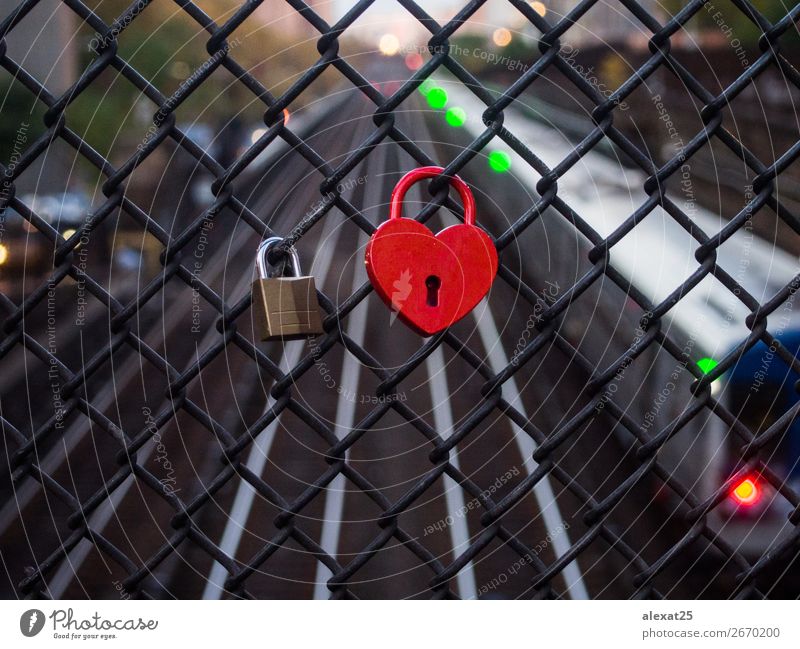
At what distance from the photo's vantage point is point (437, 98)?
1679 mm

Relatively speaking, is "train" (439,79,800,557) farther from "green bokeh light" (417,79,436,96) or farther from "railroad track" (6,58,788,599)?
"railroad track" (6,58,788,599)

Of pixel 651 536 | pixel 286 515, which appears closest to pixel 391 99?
pixel 286 515

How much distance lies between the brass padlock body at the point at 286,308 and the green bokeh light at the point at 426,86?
1.18ft

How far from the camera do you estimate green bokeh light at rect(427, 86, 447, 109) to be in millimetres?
1642

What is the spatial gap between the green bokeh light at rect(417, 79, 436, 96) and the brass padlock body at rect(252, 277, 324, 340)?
360mm

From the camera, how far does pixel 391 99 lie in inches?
58.7

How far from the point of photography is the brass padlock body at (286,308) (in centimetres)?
142

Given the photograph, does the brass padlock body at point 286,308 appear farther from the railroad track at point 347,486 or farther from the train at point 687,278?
the train at point 687,278

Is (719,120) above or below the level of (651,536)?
below

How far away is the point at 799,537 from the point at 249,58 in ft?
4.24

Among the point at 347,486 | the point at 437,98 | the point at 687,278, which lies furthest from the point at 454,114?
the point at 347,486

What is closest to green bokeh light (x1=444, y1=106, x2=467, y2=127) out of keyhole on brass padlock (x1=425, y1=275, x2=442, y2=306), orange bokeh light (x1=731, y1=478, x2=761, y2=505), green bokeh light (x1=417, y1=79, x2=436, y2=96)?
green bokeh light (x1=417, y1=79, x2=436, y2=96)
